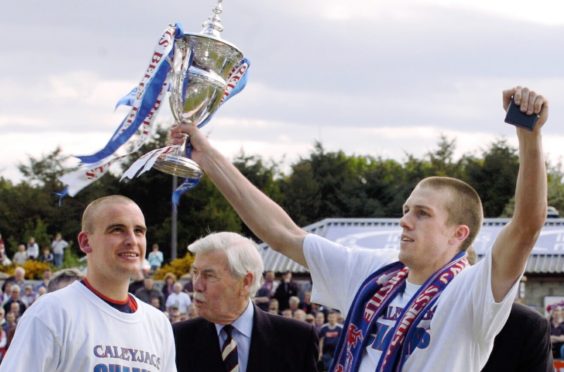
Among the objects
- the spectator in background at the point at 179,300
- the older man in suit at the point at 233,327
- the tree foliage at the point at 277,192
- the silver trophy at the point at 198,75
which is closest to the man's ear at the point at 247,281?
the older man in suit at the point at 233,327

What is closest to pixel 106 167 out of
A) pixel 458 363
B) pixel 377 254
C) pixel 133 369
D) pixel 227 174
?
pixel 227 174

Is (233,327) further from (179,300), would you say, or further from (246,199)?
(179,300)

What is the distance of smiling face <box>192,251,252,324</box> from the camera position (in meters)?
5.90

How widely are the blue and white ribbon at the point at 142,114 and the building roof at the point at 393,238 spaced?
21654mm

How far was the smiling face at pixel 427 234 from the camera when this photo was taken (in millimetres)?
4965

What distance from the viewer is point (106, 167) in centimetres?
545

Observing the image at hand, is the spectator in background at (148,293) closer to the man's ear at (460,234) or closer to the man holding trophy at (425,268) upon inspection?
the man holding trophy at (425,268)

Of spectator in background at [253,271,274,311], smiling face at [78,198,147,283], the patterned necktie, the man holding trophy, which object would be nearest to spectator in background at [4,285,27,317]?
spectator in background at [253,271,274,311]

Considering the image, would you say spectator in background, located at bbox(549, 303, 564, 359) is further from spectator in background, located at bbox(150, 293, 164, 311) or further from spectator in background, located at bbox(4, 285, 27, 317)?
spectator in background, located at bbox(4, 285, 27, 317)

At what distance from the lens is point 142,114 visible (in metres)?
5.60

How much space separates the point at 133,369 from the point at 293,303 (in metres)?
14.6

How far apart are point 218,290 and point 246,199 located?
2.49ft

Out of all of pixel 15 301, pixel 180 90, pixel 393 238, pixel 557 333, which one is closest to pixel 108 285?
pixel 180 90

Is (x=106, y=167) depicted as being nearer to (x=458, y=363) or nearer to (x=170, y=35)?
(x=170, y=35)
